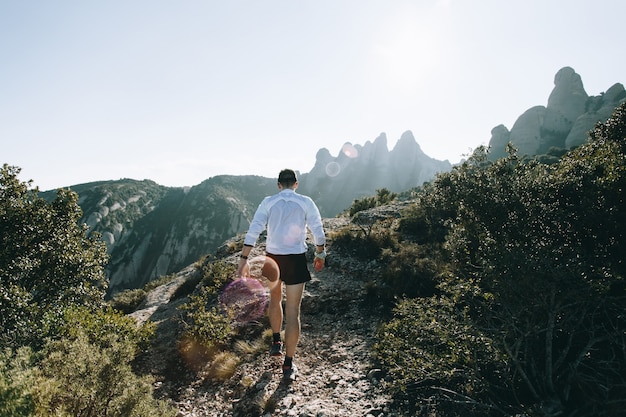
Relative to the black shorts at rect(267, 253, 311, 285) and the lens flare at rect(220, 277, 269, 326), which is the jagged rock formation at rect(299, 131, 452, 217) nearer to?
the lens flare at rect(220, 277, 269, 326)

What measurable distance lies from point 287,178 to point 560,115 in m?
103

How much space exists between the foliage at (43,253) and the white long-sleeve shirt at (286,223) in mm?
5049

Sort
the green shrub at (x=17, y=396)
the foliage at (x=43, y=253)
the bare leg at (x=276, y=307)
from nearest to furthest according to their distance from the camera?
the green shrub at (x=17, y=396)
the bare leg at (x=276, y=307)
the foliage at (x=43, y=253)

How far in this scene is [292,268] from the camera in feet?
15.2

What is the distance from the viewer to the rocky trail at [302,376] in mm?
4238

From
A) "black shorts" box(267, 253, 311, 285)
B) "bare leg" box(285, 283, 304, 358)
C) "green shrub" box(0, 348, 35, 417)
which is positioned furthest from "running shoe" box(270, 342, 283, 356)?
"green shrub" box(0, 348, 35, 417)

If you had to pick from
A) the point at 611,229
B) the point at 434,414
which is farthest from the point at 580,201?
→ the point at 434,414

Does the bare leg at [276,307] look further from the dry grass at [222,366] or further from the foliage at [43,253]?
the foliage at [43,253]

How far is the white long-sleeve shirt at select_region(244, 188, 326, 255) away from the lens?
474cm

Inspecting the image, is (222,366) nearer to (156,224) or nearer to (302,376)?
(302,376)

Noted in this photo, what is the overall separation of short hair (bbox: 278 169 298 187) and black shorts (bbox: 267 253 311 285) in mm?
1194

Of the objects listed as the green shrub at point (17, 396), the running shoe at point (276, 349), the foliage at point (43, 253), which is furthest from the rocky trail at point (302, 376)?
the green shrub at point (17, 396)

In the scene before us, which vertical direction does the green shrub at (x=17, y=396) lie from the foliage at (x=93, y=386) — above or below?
above

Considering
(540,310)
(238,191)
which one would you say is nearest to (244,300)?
(540,310)
